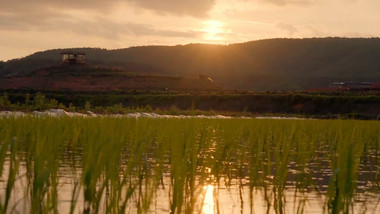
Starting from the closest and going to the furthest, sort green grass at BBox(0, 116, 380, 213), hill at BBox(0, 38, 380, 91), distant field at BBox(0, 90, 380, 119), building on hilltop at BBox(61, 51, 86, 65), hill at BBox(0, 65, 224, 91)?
green grass at BBox(0, 116, 380, 213)
distant field at BBox(0, 90, 380, 119)
hill at BBox(0, 65, 224, 91)
building on hilltop at BBox(61, 51, 86, 65)
hill at BBox(0, 38, 380, 91)

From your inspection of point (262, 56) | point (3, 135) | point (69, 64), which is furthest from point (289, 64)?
point (3, 135)

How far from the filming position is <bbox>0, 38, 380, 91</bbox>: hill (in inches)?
3440

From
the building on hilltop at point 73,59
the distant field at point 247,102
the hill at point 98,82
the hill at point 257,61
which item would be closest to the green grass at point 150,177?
the distant field at point 247,102

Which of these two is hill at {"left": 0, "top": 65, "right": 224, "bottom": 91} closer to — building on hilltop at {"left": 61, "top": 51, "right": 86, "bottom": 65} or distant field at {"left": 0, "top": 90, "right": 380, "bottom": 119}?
building on hilltop at {"left": 61, "top": 51, "right": 86, "bottom": 65}

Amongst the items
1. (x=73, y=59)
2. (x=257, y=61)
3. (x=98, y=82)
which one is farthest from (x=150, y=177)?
(x=257, y=61)

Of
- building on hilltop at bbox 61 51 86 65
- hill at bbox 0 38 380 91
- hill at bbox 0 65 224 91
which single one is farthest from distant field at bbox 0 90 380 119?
hill at bbox 0 38 380 91

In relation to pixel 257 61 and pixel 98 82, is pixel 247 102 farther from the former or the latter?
pixel 257 61

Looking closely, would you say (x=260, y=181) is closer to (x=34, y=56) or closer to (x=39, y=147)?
(x=39, y=147)

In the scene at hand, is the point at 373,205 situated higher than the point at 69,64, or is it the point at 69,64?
the point at 69,64

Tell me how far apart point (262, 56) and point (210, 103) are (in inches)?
3006

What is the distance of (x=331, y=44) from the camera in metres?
107

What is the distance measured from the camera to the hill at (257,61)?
287 feet

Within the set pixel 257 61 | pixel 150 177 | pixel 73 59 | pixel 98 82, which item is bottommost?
pixel 150 177

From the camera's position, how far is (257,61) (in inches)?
4225
